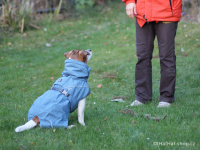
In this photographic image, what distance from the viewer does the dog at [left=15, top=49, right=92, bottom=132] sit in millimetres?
3367

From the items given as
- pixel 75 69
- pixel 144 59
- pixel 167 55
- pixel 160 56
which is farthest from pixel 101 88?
pixel 75 69

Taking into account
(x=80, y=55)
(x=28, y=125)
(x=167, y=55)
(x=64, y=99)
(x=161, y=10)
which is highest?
(x=161, y=10)

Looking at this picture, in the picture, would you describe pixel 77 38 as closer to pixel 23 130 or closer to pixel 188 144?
pixel 23 130

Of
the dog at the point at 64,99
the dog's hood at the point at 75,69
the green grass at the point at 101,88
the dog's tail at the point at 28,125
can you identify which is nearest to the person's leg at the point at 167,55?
the green grass at the point at 101,88

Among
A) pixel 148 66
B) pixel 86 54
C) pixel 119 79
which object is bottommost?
pixel 119 79

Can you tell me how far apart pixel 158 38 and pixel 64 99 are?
1.74 metres

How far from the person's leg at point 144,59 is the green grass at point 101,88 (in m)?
0.25

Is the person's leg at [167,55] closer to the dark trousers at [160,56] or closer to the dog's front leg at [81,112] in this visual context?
the dark trousers at [160,56]

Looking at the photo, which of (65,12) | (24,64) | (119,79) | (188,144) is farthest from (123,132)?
(65,12)

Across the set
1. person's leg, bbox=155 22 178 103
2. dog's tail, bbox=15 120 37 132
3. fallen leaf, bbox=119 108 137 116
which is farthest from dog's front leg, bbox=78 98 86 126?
person's leg, bbox=155 22 178 103

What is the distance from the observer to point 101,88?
564cm

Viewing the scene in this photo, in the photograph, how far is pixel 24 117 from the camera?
3.95 metres

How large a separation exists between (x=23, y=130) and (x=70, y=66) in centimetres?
103

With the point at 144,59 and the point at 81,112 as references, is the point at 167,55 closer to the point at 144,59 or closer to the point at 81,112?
the point at 144,59
